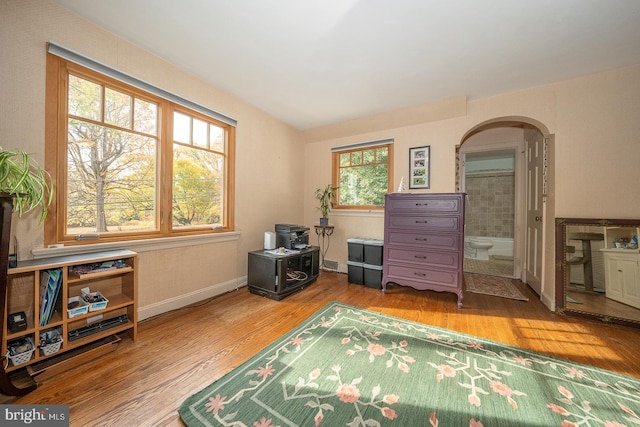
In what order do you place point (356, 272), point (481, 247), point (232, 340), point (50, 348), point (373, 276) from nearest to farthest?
point (50, 348) → point (232, 340) → point (373, 276) → point (356, 272) → point (481, 247)

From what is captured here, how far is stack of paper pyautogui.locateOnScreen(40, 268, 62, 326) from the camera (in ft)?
4.90

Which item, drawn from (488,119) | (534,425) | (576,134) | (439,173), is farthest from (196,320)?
(576,134)

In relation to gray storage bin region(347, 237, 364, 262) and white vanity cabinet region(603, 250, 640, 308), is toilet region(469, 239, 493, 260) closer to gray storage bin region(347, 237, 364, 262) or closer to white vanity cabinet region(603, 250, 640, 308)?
white vanity cabinet region(603, 250, 640, 308)

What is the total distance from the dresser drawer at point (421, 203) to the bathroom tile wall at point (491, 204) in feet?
14.1

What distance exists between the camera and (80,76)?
1.90 metres

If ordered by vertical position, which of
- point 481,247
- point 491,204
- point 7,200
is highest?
point 491,204

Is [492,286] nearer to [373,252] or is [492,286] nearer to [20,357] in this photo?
[373,252]

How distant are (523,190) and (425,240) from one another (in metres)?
2.24

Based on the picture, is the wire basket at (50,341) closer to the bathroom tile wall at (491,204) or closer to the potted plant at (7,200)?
the potted plant at (7,200)

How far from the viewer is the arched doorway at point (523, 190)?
2820 mm

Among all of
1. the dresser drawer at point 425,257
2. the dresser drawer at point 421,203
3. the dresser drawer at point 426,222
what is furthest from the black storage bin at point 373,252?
the dresser drawer at point 421,203

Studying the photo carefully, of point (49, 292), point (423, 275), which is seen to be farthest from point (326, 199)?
point (49, 292)

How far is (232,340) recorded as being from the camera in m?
1.91

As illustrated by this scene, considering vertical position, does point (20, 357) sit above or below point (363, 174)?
below
